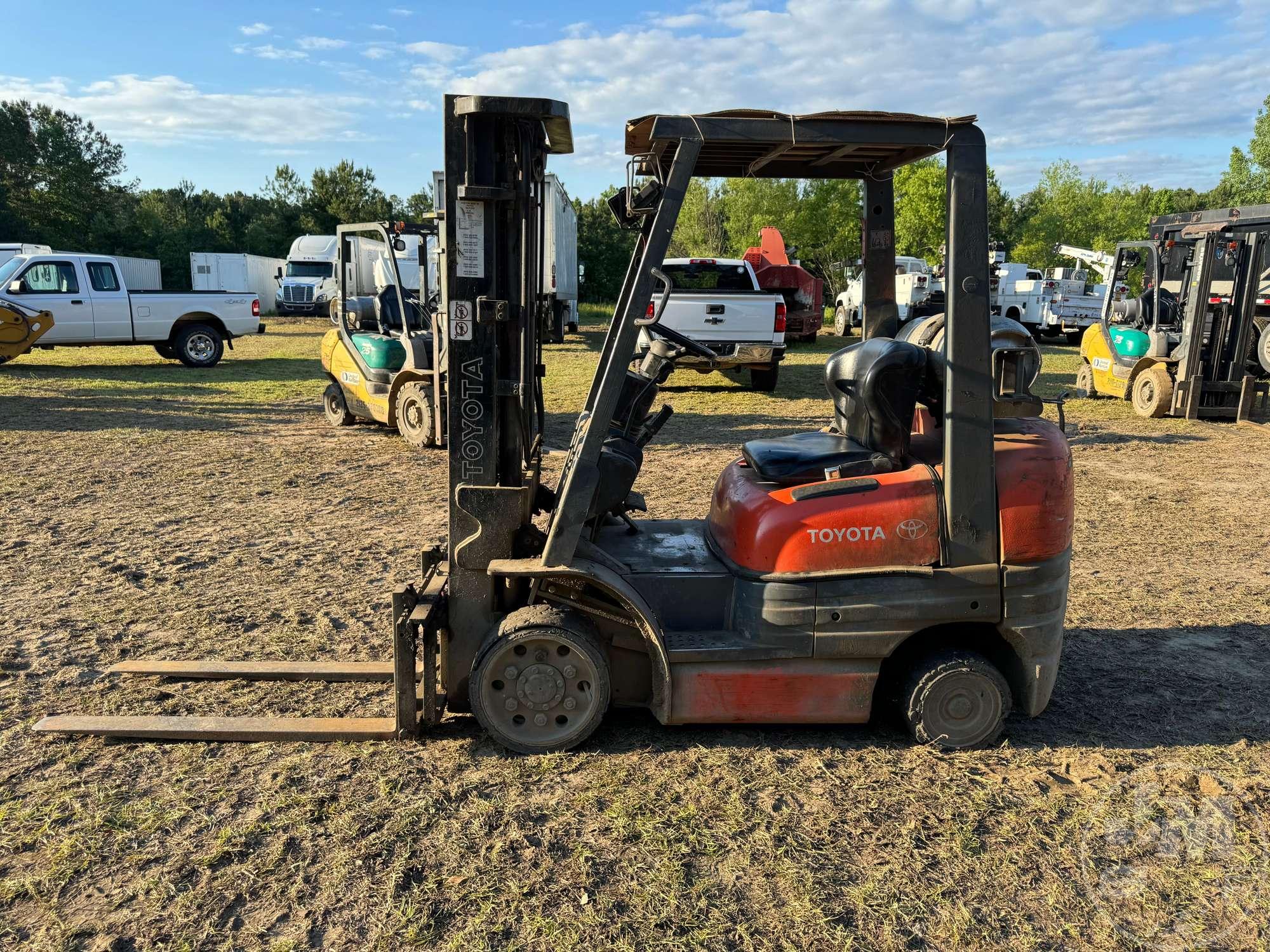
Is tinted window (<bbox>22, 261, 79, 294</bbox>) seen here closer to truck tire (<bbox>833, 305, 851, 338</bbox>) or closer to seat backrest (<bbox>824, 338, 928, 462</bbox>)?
seat backrest (<bbox>824, 338, 928, 462</bbox>)

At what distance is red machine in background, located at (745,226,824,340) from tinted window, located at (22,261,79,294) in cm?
1489

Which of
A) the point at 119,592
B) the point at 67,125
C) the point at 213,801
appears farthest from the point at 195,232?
the point at 213,801

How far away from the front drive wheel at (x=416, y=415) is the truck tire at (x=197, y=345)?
34.5ft

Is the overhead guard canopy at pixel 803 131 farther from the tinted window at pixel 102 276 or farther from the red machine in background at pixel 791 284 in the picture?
the red machine in background at pixel 791 284

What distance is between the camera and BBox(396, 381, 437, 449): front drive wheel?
10961 millimetres

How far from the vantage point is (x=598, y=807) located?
3.57 meters

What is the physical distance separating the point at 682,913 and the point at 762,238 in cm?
2472

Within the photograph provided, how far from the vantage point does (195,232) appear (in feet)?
158

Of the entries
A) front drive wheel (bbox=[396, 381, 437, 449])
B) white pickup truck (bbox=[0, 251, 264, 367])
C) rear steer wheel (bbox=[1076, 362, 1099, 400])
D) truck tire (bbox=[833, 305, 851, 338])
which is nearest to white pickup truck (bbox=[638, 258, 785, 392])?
front drive wheel (bbox=[396, 381, 437, 449])

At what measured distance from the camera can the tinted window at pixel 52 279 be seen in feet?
58.4

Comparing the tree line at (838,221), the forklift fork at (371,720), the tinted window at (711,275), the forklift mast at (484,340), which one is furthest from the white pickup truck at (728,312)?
the tree line at (838,221)

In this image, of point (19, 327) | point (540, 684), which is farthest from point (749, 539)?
point (19, 327)

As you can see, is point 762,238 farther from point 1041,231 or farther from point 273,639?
point 1041,231

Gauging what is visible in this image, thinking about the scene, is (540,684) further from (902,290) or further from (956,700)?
(902,290)
